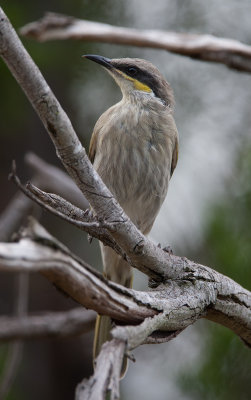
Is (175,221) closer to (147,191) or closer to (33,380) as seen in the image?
(147,191)

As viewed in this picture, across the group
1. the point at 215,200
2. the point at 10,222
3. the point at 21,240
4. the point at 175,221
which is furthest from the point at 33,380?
the point at 21,240

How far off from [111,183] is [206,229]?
1.12m

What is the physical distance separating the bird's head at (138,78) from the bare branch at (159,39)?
320 millimetres

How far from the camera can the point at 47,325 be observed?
4570 mm

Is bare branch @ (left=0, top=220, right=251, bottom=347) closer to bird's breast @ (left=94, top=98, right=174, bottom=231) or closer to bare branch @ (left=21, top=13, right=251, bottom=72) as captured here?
bird's breast @ (left=94, top=98, right=174, bottom=231)

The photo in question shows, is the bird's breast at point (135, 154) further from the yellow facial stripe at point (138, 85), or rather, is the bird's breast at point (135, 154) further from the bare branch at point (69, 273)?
the bare branch at point (69, 273)

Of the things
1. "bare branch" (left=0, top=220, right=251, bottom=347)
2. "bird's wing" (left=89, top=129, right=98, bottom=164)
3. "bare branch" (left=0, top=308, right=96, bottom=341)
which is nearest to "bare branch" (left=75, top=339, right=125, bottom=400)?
"bare branch" (left=0, top=220, right=251, bottom=347)

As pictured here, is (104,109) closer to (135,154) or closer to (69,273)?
(135,154)

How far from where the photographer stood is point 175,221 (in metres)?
5.70

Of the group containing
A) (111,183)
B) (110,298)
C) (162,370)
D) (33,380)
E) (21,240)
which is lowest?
(21,240)

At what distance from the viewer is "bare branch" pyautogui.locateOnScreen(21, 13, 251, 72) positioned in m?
4.32

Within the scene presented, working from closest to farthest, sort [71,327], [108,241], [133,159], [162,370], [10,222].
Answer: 1. [108,241]
2. [133,159]
3. [71,327]
4. [10,222]
5. [162,370]

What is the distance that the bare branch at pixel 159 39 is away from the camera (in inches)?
170

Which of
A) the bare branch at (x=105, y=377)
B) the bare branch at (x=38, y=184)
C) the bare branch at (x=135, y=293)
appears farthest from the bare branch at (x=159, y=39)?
the bare branch at (x=105, y=377)
